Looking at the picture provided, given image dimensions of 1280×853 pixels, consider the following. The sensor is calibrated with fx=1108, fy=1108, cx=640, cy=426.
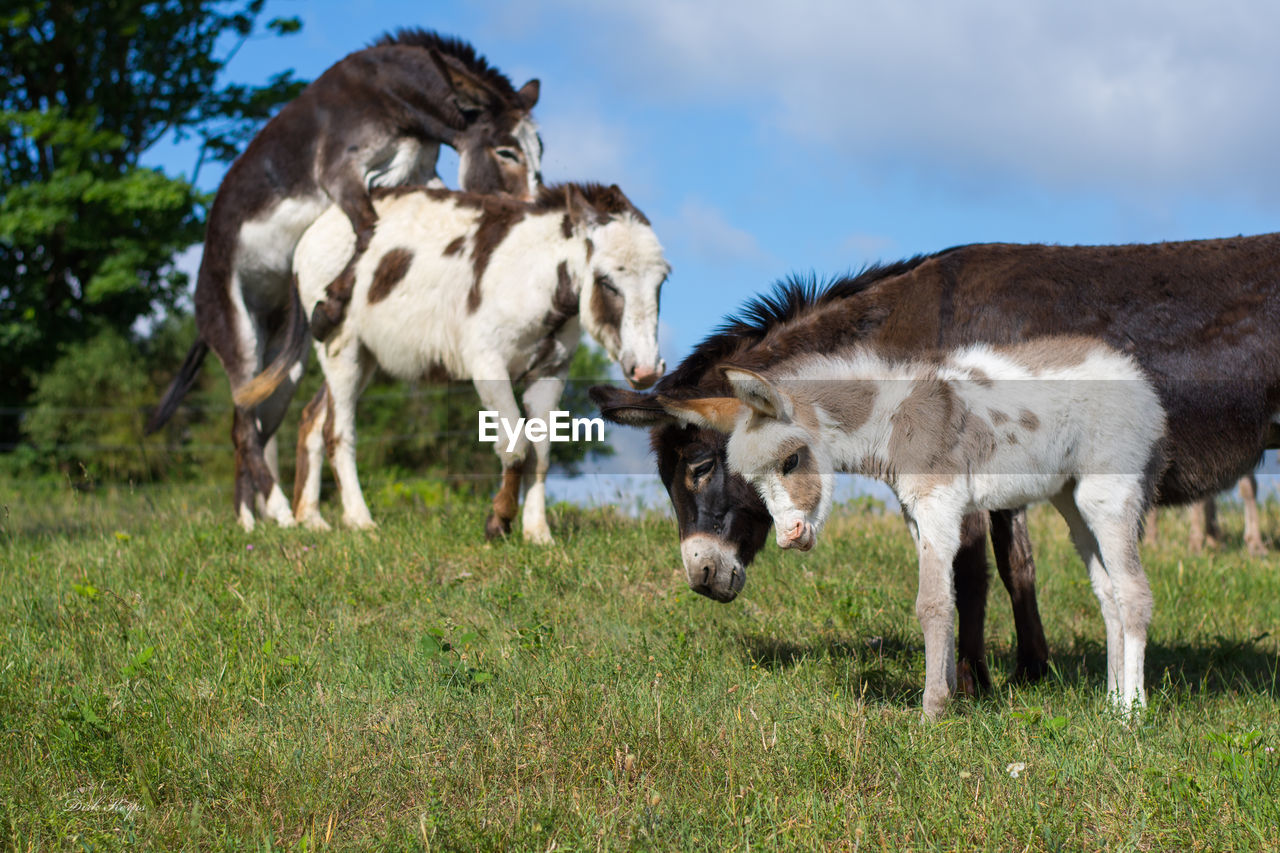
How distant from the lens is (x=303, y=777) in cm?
335

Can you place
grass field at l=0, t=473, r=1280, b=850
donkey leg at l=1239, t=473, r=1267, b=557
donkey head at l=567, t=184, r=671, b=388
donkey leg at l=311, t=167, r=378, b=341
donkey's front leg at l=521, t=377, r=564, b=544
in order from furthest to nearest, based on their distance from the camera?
donkey leg at l=1239, t=473, r=1267, b=557 < donkey leg at l=311, t=167, r=378, b=341 < donkey's front leg at l=521, t=377, r=564, b=544 < donkey head at l=567, t=184, r=671, b=388 < grass field at l=0, t=473, r=1280, b=850

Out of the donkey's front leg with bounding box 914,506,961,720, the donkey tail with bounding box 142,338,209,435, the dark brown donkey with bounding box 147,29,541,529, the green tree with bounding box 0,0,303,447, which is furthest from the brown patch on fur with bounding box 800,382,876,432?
the green tree with bounding box 0,0,303,447

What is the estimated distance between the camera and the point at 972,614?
474cm

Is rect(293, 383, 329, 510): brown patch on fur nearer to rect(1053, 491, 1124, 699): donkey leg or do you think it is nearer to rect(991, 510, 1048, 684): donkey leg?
rect(991, 510, 1048, 684): donkey leg

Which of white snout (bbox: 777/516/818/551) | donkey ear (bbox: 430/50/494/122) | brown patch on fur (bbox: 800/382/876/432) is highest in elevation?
donkey ear (bbox: 430/50/494/122)

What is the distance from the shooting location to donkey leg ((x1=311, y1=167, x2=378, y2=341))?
8250 millimetres

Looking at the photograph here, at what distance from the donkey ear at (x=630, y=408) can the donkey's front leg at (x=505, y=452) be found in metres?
2.86

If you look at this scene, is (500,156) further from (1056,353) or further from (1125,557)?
(1125,557)

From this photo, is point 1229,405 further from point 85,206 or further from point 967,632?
point 85,206

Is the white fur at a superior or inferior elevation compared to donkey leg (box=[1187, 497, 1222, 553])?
superior

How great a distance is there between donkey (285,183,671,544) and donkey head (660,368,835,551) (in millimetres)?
2791

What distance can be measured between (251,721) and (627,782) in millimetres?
1451

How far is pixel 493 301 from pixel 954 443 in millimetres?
4179

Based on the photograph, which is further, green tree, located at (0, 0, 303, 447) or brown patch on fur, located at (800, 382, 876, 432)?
green tree, located at (0, 0, 303, 447)
